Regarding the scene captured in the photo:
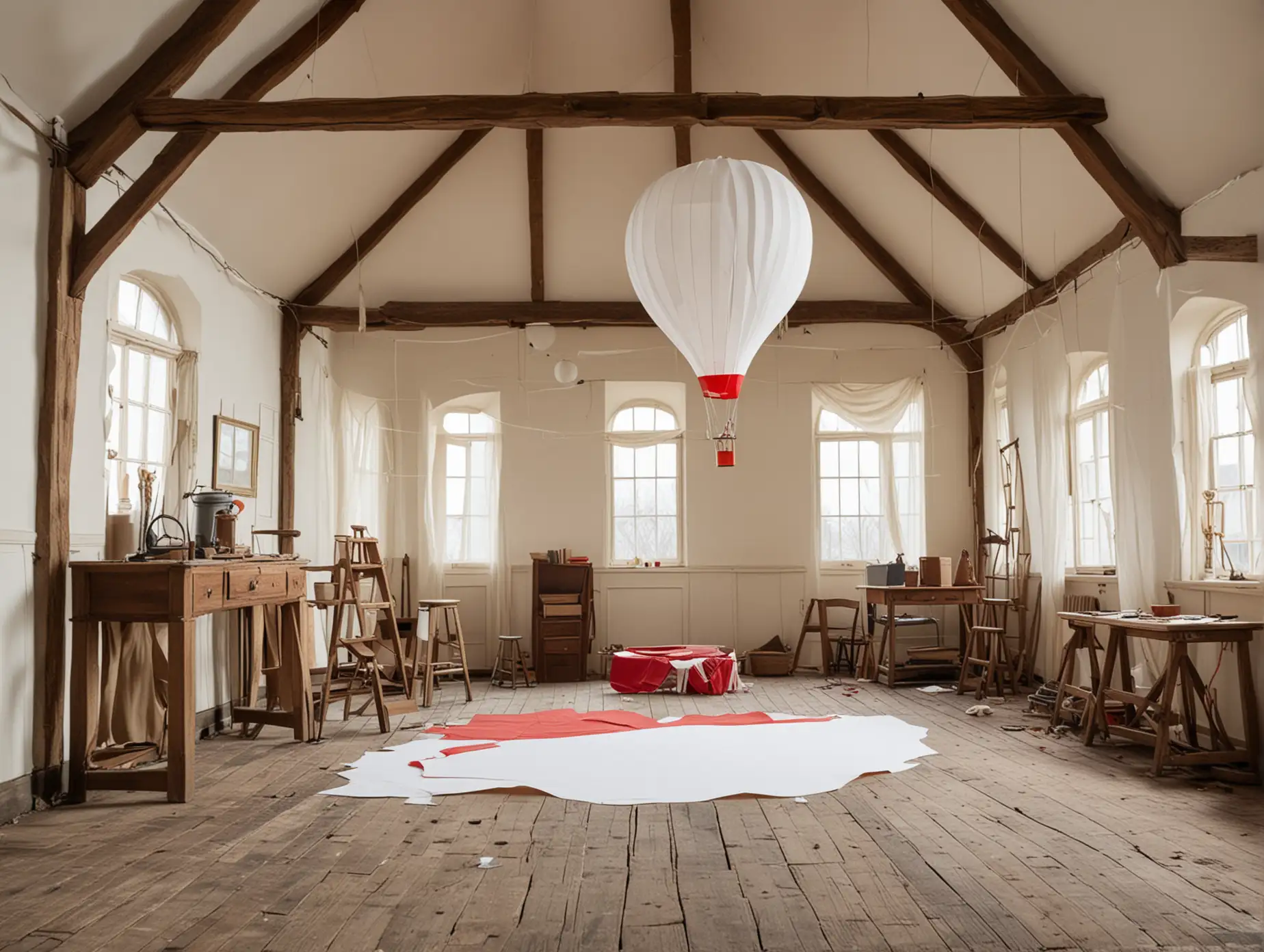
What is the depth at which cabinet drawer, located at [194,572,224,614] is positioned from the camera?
508cm

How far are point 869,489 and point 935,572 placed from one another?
1790mm

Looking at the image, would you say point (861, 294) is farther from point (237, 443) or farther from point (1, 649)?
point (1, 649)

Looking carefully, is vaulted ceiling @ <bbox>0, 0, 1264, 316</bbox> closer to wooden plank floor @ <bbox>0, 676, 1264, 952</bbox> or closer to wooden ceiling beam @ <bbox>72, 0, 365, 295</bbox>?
wooden ceiling beam @ <bbox>72, 0, 365, 295</bbox>

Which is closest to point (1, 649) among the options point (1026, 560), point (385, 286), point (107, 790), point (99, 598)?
point (99, 598)

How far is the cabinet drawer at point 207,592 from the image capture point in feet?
16.7

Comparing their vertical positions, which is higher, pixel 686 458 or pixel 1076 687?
pixel 686 458

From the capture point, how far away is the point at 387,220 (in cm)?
927

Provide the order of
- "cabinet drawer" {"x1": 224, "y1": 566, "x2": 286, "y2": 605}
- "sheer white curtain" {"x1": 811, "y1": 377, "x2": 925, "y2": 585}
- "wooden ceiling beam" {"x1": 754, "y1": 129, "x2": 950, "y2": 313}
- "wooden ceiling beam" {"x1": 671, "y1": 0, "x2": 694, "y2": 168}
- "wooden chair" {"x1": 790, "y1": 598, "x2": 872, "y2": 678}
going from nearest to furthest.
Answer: "cabinet drawer" {"x1": 224, "y1": 566, "x2": 286, "y2": 605}
"wooden ceiling beam" {"x1": 671, "y1": 0, "x2": 694, "y2": 168}
"wooden ceiling beam" {"x1": 754, "y1": 129, "x2": 950, "y2": 313}
"wooden chair" {"x1": 790, "y1": 598, "x2": 872, "y2": 678}
"sheer white curtain" {"x1": 811, "y1": 377, "x2": 925, "y2": 585}

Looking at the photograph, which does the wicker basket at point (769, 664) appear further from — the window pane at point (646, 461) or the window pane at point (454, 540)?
the window pane at point (454, 540)

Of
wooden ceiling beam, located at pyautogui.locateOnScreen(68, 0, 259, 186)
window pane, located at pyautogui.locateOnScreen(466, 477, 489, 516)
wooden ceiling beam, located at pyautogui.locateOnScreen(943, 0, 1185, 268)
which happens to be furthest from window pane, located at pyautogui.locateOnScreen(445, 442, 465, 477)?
wooden ceiling beam, located at pyautogui.locateOnScreen(943, 0, 1185, 268)

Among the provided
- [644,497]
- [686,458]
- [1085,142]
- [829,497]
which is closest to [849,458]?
[829,497]

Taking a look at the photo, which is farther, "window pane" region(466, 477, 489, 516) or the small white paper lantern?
"window pane" region(466, 477, 489, 516)

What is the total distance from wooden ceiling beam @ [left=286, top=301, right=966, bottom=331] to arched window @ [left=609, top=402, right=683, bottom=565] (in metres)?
1.23

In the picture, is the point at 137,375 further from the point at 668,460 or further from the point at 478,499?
the point at 668,460
